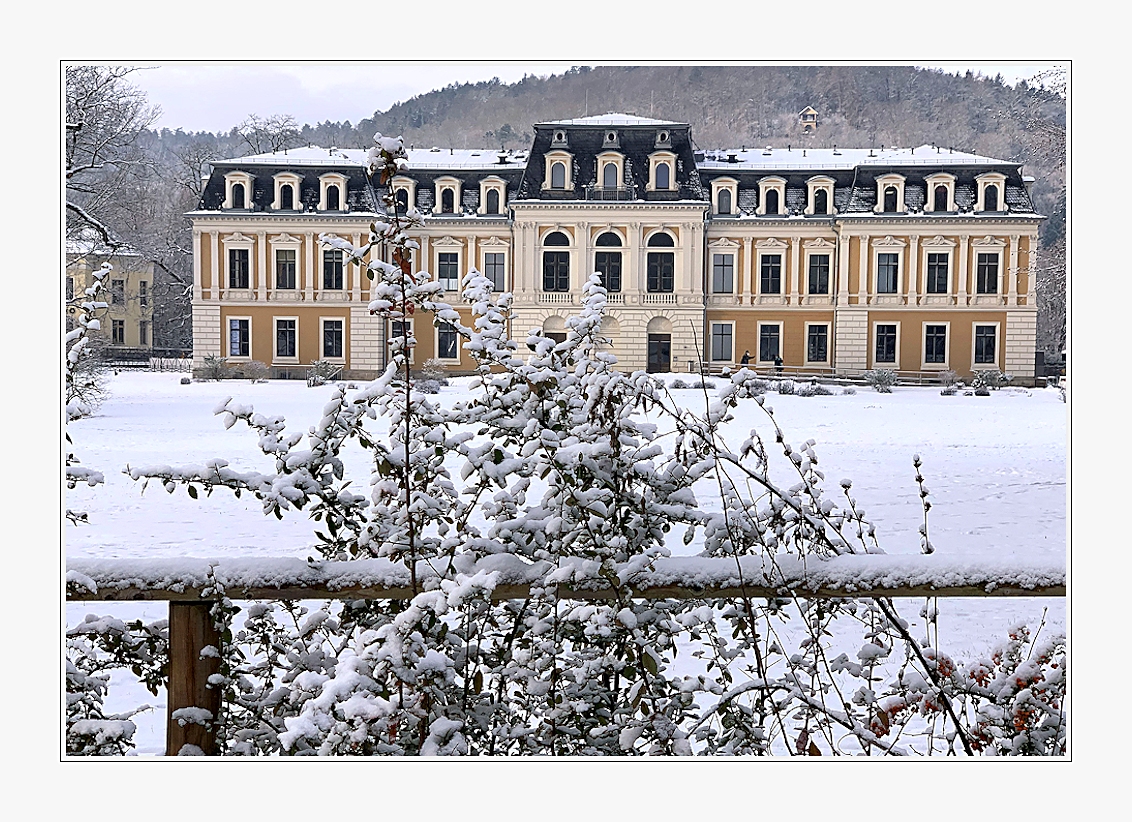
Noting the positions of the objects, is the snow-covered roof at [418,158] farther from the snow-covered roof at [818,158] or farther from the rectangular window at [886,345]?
the rectangular window at [886,345]

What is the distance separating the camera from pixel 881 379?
31.2 ft

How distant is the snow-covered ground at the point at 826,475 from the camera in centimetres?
283

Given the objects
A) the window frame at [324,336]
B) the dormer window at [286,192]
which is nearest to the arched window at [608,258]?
the dormer window at [286,192]

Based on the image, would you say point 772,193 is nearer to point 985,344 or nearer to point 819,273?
point 819,273

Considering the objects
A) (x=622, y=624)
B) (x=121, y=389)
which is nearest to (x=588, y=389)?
(x=622, y=624)

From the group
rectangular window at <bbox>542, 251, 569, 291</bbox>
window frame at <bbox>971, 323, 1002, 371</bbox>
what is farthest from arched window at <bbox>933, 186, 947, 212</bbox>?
rectangular window at <bbox>542, 251, 569, 291</bbox>

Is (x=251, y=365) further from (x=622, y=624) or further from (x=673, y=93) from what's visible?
(x=622, y=624)

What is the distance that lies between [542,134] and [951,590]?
4312 millimetres

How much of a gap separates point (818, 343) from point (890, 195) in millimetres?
2015

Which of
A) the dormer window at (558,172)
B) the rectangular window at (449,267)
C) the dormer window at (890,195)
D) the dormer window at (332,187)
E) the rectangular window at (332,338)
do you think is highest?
the dormer window at (890,195)

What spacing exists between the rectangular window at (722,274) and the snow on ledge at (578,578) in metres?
7.21

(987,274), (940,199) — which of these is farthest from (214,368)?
(940,199)

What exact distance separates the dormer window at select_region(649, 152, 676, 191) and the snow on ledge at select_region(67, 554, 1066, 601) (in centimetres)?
557

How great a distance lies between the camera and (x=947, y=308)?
984 centimetres
